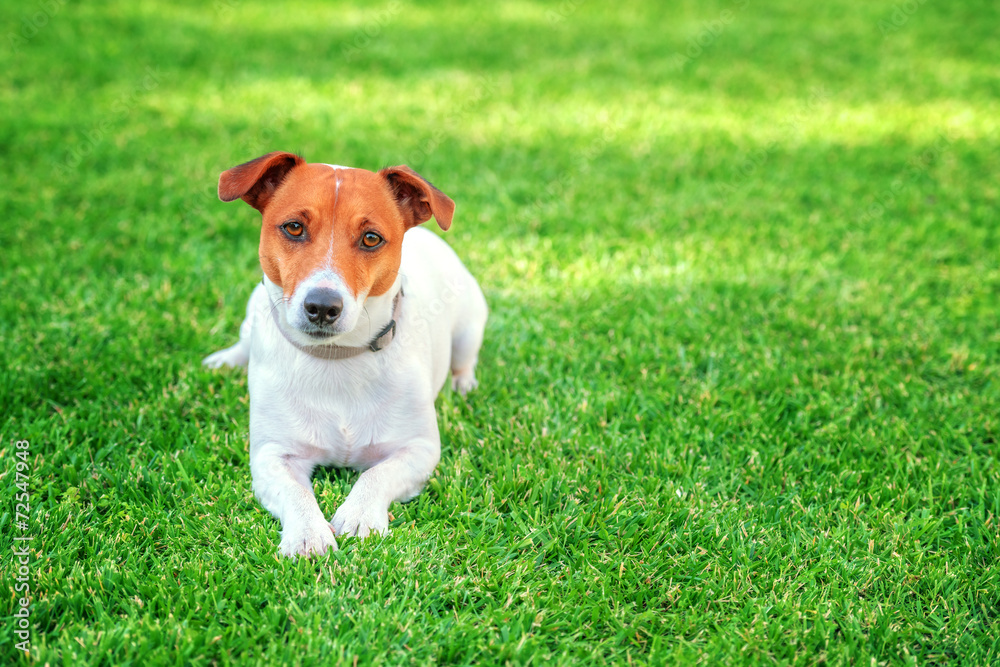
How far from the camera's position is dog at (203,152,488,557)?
2.88m

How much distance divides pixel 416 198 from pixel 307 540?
1.45 m

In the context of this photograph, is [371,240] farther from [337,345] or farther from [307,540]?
[307,540]

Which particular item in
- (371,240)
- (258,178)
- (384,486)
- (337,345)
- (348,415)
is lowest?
(384,486)

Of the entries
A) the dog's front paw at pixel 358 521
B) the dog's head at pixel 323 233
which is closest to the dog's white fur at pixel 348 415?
the dog's front paw at pixel 358 521

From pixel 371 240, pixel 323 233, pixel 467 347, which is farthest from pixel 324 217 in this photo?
pixel 467 347

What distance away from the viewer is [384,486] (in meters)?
3.07

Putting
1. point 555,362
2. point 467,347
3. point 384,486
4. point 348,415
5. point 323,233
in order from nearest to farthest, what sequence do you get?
1. point 323,233
2. point 384,486
3. point 348,415
4. point 467,347
5. point 555,362

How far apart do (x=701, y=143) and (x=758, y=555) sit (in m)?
5.45

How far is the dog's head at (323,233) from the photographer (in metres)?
2.81

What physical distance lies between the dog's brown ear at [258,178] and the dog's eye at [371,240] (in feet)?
1.36

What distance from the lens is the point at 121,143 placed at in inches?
270

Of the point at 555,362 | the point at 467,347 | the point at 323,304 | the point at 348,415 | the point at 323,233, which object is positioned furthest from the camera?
the point at 555,362

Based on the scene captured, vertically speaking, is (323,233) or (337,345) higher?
(323,233)

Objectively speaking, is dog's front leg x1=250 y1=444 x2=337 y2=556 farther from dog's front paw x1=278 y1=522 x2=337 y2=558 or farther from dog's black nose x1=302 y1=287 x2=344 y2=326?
dog's black nose x1=302 y1=287 x2=344 y2=326
